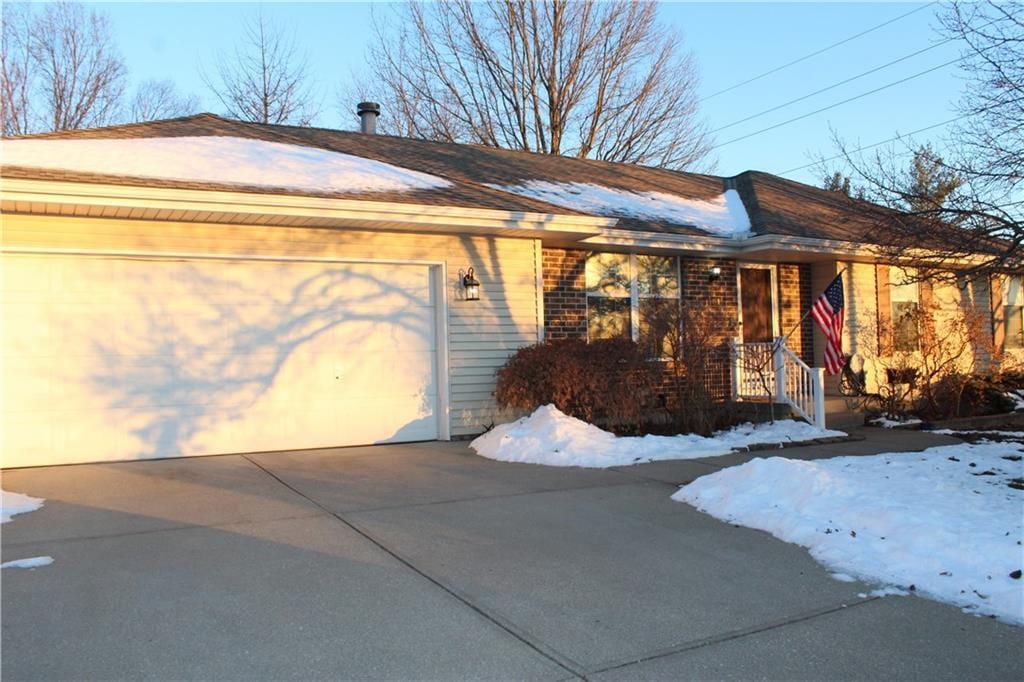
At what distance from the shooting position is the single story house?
815cm

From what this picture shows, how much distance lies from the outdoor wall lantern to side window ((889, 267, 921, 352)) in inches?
309

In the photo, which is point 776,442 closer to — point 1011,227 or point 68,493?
point 1011,227

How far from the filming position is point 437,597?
4223mm

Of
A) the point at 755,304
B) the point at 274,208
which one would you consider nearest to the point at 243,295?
the point at 274,208

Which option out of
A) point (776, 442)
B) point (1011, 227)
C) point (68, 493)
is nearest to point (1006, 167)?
point (1011, 227)

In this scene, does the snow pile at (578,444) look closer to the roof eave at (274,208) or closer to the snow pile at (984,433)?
the roof eave at (274,208)

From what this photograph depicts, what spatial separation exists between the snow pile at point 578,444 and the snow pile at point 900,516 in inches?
67.2

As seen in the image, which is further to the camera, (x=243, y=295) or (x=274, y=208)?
(x=243, y=295)

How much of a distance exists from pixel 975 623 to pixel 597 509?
3.00 meters

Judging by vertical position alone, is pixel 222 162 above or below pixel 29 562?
above

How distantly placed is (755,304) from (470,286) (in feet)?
20.2

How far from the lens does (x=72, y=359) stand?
8289 mm

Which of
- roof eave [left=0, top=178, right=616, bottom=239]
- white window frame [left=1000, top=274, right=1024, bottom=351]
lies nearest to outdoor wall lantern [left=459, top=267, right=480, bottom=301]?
roof eave [left=0, top=178, right=616, bottom=239]

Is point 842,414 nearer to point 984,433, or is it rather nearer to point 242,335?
point 984,433
